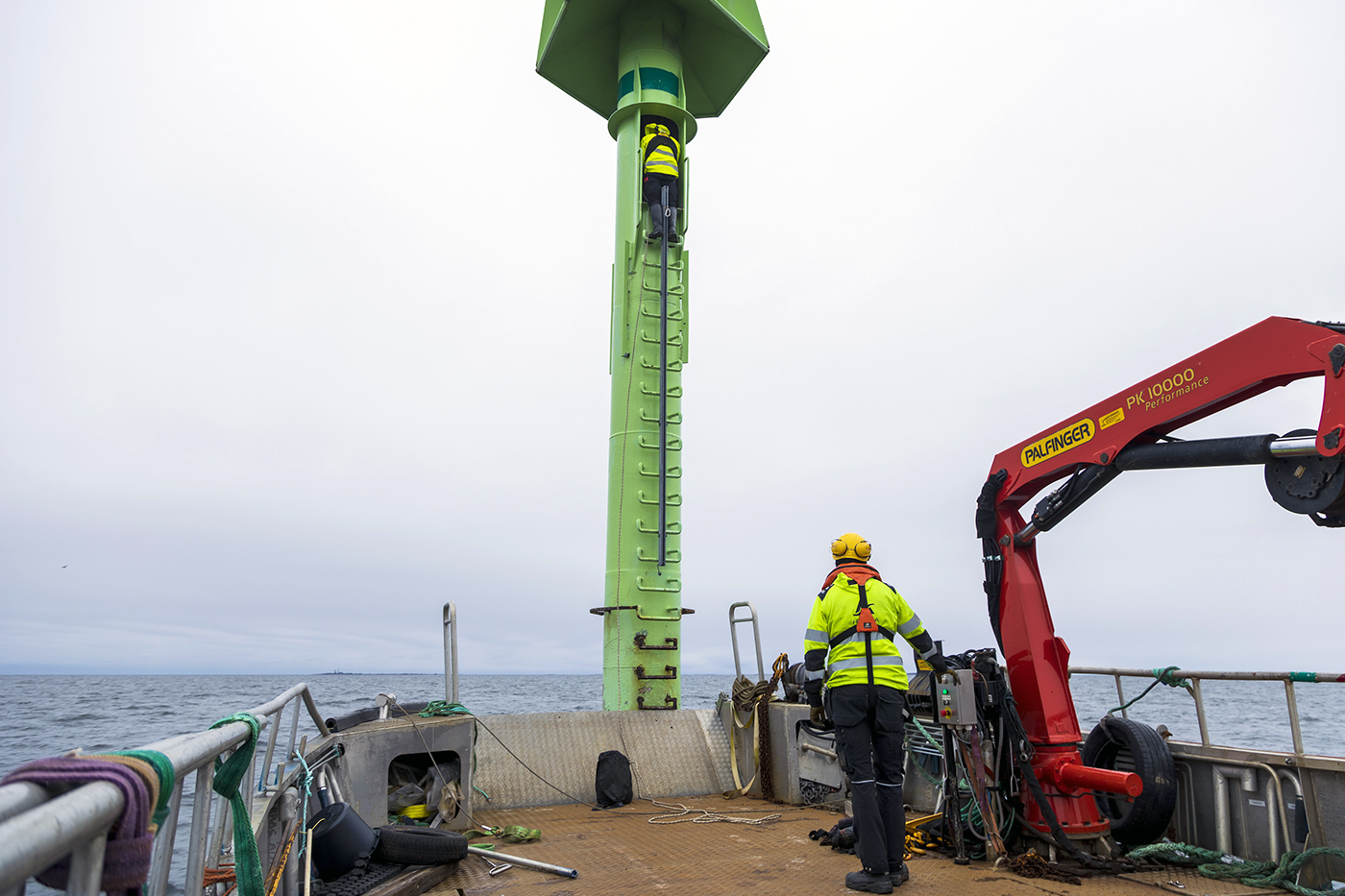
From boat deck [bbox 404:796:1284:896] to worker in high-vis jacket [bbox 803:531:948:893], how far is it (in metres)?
0.31

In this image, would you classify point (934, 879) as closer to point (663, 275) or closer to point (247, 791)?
point (247, 791)

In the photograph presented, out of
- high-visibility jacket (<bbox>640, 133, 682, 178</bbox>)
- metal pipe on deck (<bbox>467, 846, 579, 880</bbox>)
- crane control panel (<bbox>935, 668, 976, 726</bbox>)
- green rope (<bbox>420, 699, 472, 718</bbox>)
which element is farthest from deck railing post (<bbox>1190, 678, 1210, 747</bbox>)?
high-visibility jacket (<bbox>640, 133, 682, 178</bbox>)

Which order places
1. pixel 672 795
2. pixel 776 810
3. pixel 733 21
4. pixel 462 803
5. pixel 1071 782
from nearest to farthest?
pixel 1071 782 < pixel 462 803 < pixel 776 810 < pixel 672 795 < pixel 733 21

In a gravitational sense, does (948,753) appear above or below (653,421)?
below

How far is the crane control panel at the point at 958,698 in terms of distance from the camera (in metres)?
5.89

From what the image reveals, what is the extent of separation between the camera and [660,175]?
35.6ft

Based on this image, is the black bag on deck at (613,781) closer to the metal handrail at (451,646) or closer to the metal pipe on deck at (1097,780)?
the metal handrail at (451,646)

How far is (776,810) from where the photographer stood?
8086 mm

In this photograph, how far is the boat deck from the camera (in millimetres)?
5184

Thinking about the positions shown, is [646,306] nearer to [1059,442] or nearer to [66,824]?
[1059,442]

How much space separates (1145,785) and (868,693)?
208 cm

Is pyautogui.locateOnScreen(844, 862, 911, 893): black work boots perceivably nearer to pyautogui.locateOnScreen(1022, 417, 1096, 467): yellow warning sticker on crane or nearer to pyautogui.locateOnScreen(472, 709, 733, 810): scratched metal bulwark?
pyautogui.locateOnScreen(1022, 417, 1096, 467): yellow warning sticker on crane

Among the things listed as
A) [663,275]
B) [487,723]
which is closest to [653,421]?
[663,275]

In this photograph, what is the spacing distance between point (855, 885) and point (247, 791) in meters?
3.42
